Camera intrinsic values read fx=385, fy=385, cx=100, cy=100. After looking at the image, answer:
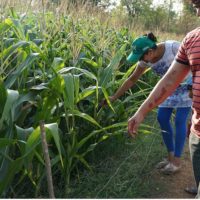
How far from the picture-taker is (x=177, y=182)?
124 inches

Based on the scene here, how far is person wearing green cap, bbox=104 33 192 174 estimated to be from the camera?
2920mm

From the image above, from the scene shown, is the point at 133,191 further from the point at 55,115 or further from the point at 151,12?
the point at 151,12

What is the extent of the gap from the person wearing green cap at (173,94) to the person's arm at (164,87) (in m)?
0.99

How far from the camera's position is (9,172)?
1.97m

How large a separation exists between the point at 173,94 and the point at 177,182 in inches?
28.4

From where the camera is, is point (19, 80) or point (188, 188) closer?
point (19, 80)

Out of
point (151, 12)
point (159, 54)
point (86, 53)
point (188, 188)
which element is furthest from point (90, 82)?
point (151, 12)

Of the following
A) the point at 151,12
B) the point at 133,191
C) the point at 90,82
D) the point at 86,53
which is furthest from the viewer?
the point at 151,12

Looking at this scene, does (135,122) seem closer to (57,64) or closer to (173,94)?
(57,64)

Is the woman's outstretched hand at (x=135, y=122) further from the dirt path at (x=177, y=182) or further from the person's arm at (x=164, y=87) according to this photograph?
the dirt path at (x=177, y=182)

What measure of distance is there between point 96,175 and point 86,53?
115cm

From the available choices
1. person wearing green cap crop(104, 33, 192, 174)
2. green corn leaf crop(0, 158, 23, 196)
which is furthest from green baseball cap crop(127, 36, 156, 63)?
green corn leaf crop(0, 158, 23, 196)

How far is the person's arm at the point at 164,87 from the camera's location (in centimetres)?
188

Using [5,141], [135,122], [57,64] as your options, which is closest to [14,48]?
[57,64]
